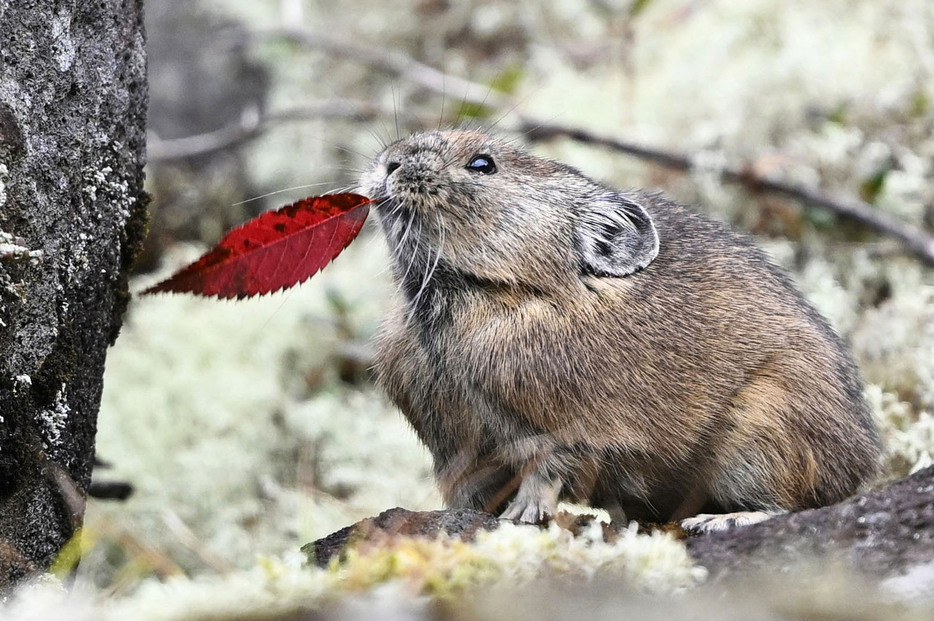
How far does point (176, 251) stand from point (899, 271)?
235 inches

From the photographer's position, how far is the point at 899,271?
7.64 metres

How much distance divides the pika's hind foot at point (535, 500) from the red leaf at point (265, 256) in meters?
1.18

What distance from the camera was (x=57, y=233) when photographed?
140 inches

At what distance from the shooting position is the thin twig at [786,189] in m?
7.47

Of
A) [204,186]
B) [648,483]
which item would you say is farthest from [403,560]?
[204,186]

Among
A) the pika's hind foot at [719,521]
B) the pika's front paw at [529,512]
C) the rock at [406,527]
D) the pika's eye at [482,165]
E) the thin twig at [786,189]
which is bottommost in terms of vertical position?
the pika's hind foot at [719,521]

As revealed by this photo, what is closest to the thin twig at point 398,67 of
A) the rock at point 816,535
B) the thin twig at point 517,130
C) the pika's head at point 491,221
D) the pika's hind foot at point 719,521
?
the thin twig at point 517,130

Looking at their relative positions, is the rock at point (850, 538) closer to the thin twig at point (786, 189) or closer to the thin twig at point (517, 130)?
the thin twig at point (517, 130)

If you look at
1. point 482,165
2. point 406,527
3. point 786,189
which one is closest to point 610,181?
point 786,189

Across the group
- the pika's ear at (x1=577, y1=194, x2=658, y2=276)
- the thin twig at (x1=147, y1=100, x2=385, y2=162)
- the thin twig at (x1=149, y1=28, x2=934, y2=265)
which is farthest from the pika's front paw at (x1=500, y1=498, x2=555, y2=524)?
the thin twig at (x1=147, y1=100, x2=385, y2=162)

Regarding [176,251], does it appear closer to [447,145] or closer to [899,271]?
[447,145]

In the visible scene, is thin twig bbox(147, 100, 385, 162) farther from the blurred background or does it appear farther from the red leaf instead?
the red leaf

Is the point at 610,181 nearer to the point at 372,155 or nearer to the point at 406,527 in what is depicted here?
the point at 372,155

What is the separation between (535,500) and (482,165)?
1.53 m
